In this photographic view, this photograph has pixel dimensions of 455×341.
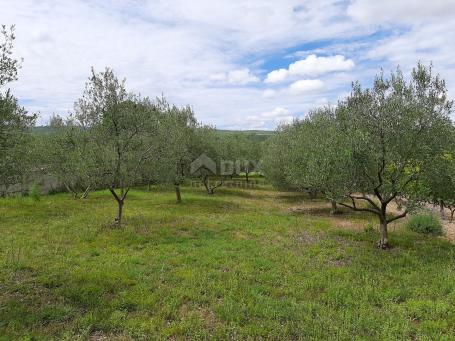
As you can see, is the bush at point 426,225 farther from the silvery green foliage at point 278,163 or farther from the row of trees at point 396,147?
the silvery green foliage at point 278,163

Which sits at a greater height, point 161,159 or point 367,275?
point 161,159

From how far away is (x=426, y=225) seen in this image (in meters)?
24.4

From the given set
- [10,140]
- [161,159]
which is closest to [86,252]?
[10,140]

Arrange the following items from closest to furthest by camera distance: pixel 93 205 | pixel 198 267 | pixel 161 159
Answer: pixel 198 267
pixel 161 159
pixel 93 205

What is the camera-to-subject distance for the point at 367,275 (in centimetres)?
1441

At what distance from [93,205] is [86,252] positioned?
17.9 metres

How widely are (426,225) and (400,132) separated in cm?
1091

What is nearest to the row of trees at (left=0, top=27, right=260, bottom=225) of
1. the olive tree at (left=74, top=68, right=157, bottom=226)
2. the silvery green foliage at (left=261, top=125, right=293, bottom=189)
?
the olive tree at (left=74, top=68, right=157, bottom=226)

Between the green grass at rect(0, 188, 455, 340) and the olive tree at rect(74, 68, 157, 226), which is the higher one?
the olive tree at rect(74, 68, 157, 226)

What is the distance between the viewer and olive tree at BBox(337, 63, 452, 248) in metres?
17.5

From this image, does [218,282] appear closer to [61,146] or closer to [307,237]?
[307,237]

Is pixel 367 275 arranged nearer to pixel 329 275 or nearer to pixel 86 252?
pixel 329 275

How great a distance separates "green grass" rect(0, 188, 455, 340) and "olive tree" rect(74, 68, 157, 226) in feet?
13.5

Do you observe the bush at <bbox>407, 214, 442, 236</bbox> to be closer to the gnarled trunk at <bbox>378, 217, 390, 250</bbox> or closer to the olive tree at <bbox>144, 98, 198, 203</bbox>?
the gnarled trunk at <bbox>378, 217, 390, 250</bbox>
